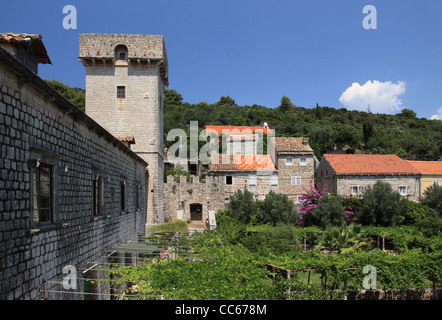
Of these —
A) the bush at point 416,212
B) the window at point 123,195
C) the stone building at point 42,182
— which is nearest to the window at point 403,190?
the bush at point 416,212

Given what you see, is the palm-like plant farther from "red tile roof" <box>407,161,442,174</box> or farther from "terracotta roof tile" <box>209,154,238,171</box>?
"red tile roof" <box>407,161,442,174</box>

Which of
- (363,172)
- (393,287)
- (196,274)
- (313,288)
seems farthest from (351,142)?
(196,274)

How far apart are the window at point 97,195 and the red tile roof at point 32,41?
11.9 ft

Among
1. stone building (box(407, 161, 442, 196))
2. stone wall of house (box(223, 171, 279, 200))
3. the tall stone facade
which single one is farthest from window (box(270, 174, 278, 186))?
stone building (box(407, 161, 442, 196))

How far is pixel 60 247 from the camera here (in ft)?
21.9

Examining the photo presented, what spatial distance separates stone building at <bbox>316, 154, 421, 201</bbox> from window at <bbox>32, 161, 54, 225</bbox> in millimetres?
25800

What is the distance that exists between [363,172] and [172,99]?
206ft

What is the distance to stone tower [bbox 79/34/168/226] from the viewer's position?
20.4m

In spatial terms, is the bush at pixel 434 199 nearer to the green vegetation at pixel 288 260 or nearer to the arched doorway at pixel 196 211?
the green vegetation at pixel 288 260

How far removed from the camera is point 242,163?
97.9 ft

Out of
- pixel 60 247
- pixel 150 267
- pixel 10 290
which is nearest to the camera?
pixel 10 290

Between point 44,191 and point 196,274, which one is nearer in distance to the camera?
point 44,191

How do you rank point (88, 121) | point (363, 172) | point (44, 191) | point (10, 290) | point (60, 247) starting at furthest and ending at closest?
1. point (363, 172)
2. point (88, 121)
3. point (60, 247)
4. point (44, 191)
5. point (10, 290)
